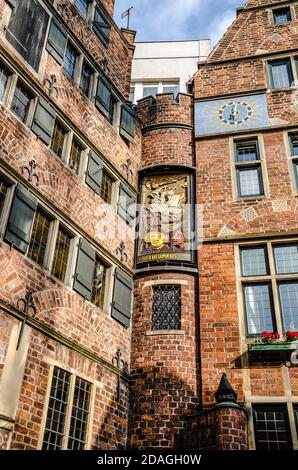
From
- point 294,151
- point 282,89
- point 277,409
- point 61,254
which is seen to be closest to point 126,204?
point 61,254

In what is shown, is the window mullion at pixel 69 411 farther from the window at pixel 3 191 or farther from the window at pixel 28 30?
the window at pixel 28 30

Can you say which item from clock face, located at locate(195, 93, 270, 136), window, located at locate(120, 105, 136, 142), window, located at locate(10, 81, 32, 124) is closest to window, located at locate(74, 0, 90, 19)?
window, located at locate(120, 105, 136, 142)

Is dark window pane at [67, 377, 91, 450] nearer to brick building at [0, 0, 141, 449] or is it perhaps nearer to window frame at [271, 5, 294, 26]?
brick building at [0, 0, 141, 449]

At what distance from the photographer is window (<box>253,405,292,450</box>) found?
382 inches

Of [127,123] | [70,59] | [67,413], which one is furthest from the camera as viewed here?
[127,123]

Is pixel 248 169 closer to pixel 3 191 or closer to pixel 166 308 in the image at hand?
pixel 166 308

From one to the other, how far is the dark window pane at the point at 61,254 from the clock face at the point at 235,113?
6180 mm

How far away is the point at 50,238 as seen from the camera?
396 inches

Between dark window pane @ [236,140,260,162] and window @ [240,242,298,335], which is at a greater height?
dark window pane @ [236,140,260,162]

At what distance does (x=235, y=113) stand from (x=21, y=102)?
6452mm

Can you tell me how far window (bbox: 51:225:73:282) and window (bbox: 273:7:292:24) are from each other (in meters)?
10.2

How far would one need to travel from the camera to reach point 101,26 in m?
14.4

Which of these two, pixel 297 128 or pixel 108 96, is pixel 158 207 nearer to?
pixel 108 96

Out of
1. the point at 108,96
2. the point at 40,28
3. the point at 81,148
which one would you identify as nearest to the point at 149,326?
the point at 81,148
